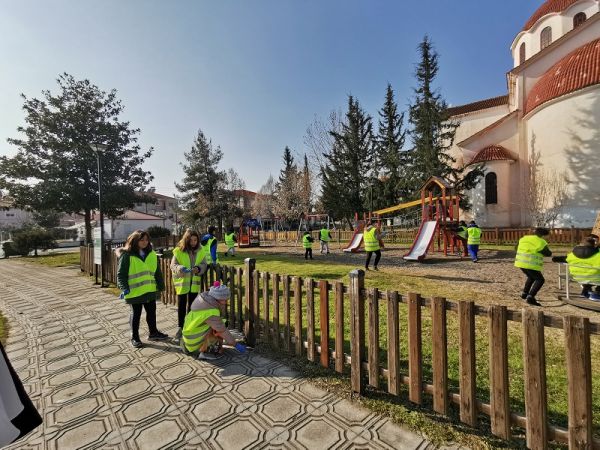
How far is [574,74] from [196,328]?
A: 27251 millimetres

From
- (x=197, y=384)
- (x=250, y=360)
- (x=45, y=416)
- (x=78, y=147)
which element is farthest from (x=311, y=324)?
(x=78, y=147)

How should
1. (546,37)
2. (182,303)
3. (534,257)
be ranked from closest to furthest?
(182,303) < (534,257) < (546,37)

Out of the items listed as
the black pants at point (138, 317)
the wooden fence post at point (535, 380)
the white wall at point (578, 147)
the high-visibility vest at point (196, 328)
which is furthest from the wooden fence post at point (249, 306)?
the white wall at point (578, 147)

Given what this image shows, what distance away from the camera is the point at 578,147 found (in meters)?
19.5

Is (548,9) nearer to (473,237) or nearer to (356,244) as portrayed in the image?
(473,237)

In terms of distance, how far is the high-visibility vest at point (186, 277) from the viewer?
191 inches

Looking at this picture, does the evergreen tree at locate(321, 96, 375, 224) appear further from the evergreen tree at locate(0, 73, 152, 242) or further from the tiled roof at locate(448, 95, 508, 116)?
the evergreen tree at locate(0, 73, 152, 242)

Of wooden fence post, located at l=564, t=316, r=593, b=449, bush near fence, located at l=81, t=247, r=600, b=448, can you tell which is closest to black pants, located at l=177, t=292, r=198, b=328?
bush near fence, located at l=81, t=247, r=600, b=448

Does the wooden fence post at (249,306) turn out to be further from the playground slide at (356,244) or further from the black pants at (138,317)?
the playground slide at (356,244)

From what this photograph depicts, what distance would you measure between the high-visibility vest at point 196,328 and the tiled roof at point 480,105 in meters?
37.3

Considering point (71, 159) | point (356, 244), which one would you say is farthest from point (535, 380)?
point (71, 159)

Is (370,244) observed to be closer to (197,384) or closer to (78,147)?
(197,384)

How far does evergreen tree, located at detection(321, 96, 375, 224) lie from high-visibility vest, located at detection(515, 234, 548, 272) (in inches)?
1032

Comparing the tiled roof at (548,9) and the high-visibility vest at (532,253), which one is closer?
the high-visibility vest at (532,253)
